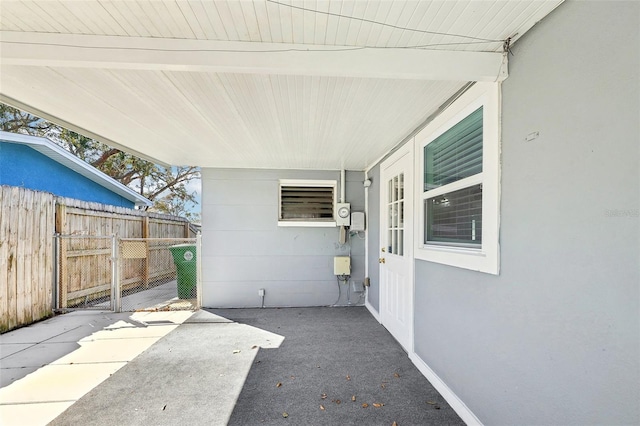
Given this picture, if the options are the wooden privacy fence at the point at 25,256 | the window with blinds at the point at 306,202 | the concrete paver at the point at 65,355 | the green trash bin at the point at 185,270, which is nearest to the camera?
the concrete paver at the point at 65,355

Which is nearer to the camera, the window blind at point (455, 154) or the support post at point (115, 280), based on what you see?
the window blind at point (455, 154)

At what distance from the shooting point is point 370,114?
2.84 meters

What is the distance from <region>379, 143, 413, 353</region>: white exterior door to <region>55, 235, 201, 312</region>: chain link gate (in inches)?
131

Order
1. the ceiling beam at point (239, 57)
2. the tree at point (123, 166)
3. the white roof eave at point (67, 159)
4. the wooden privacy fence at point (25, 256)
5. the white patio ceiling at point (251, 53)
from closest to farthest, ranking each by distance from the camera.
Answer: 1. the white patio ceiling at point (251, 53)
2. the ceiling beam at point (239, 57)
3. the wooden privacy fence at point (25, 256)
4. the white roof eave at point (67, 159)
5. the tree at point (123, 166)

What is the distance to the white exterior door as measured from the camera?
320 centimetres

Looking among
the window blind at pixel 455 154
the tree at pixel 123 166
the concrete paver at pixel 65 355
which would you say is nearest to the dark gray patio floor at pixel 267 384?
the concrete paver at pixel 65 355

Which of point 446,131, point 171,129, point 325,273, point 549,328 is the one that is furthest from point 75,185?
point 549,328

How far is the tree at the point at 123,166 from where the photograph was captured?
8570 mm

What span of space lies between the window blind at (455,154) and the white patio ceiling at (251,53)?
0.33 m

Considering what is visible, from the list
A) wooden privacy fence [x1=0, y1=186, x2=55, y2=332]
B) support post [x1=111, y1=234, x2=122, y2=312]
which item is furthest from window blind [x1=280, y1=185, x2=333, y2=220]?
wooden privacy fence [x1=0, y1=186, x2=55, y2=332]

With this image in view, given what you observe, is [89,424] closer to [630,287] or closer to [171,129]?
[171,129]

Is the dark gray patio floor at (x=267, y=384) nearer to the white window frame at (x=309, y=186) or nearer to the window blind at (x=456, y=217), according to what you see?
the window blind at (x=456, y=217)

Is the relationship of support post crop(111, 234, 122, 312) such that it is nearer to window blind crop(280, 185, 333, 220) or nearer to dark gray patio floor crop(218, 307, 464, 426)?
dark gray patio floor crop(218, 307, 464, 426)

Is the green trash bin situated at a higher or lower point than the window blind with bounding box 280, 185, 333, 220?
lower
